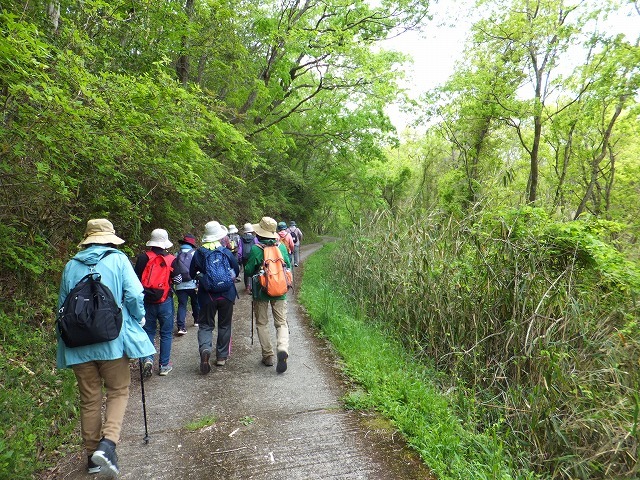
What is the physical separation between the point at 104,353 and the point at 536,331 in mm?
4483

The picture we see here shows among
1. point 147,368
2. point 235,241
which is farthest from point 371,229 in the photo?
point 147,368

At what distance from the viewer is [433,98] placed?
15.0m

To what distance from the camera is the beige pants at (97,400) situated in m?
2.87

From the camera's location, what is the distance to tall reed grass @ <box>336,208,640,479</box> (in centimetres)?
349

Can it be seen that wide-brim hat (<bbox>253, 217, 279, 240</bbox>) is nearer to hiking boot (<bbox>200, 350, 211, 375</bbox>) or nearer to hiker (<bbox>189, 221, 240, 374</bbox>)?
hiker (<bbox>189, 221, 240, 374</bbox>)

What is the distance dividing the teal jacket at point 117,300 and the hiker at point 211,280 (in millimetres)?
1498

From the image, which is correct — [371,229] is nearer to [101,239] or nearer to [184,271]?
[184,271]

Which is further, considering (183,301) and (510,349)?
(183,301)

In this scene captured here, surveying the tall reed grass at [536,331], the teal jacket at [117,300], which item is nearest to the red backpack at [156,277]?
the teal jacket at [117,300]

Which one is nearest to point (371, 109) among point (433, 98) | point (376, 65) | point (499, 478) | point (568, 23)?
point (376, 65)

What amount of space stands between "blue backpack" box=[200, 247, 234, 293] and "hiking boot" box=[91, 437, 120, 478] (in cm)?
205

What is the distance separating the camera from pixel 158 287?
4688mm

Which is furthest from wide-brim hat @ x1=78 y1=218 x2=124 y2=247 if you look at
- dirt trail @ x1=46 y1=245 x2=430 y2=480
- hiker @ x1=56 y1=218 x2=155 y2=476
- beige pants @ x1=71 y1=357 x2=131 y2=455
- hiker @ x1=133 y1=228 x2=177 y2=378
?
dirt trail @ x1=46 y1=245 x2=430 y2=480

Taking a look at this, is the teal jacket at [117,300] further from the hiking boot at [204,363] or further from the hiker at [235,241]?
the hiker at [235,241]
